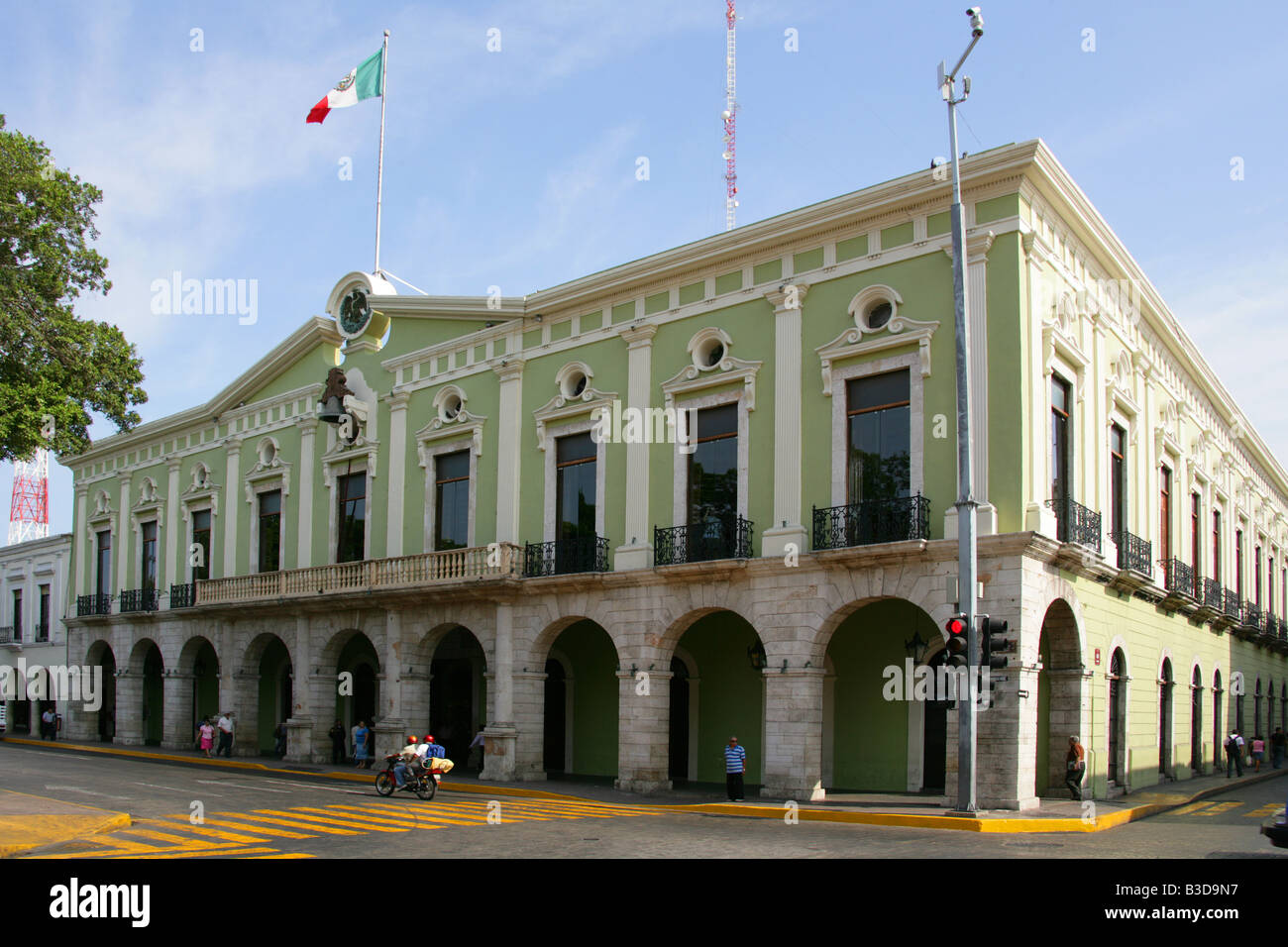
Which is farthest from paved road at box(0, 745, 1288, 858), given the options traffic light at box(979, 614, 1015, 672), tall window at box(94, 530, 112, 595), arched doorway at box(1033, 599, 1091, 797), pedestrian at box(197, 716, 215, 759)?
tall window at box(94, 530, 112, 595)

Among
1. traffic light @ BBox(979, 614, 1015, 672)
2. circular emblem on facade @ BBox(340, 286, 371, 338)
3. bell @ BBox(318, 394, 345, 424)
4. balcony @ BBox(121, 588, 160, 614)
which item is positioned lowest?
balcony @ BBox(121, 588, 160, 614)

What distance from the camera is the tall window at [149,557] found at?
40.4m

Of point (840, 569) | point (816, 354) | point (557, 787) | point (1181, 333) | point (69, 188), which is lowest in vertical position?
point (557, 787)

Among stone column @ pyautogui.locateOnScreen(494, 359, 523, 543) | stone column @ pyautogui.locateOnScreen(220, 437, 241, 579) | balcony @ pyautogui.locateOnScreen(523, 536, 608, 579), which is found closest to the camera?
balcony @ pyautogui.locateOnScreen(523, 536, 608, 579)

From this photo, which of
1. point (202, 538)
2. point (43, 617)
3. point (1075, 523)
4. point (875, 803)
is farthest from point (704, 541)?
point (43, 617)

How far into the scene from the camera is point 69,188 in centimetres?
2661

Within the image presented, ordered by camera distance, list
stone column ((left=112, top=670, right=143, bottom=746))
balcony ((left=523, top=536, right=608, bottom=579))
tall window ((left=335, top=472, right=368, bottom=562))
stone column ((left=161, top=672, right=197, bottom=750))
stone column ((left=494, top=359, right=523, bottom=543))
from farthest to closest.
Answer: stone column ((left=112, top=670, right=143, bottom=746)) → stone column ((left=161, top=672, right=197, bottom=750)) → tall window ((left=335, top=472, right=368, bottom=562)) → stone column ((left=494, top=359, right=523, bottom=543)) → balcony ((left=523, top=536, right=608, bottom=579))

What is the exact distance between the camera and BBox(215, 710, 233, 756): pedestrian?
111 ft

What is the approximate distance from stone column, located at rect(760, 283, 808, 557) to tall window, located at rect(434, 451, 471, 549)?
30.9 ft

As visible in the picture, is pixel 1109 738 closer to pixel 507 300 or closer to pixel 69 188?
pixel 507 300

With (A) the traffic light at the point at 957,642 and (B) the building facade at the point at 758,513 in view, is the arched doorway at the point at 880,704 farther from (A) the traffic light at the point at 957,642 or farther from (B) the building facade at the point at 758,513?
(A) the traffic light at the point at 957,642

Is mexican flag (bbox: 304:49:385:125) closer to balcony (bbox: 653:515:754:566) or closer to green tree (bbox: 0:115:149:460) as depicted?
green tree (bbox: 0:115:149:460)

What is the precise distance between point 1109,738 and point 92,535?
118 ft

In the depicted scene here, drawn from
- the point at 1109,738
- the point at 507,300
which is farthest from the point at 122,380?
the point at 1109,738
